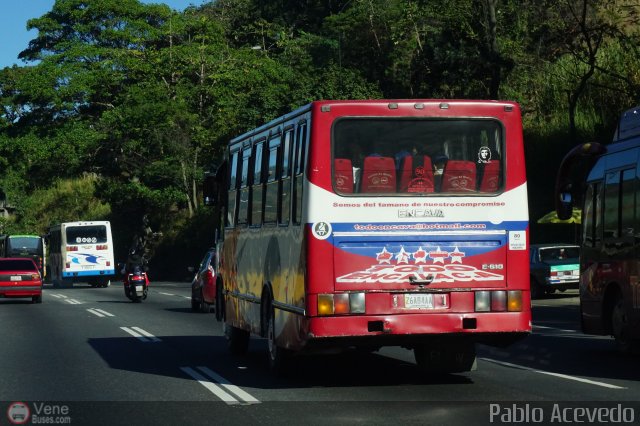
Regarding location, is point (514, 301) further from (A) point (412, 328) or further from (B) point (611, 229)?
(B) point (611, 229)

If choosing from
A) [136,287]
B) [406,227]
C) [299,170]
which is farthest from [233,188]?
[136,287]

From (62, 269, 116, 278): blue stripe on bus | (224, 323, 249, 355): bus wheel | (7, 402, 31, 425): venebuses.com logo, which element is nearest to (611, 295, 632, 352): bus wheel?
(224, 323, 249, 355): bus wheel

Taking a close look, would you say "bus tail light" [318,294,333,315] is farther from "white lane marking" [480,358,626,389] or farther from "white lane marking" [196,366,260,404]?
"white lane marking" [480,358,626,389]

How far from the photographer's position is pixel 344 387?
13211 millimetres

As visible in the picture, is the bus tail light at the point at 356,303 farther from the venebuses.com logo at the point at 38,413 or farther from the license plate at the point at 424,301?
the venebuses.com logo at the point at 38,413

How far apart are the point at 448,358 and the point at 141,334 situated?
9.03 metres

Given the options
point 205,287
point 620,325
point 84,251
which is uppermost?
point 84,251

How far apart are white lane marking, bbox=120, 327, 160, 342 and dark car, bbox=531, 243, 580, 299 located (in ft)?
52.1

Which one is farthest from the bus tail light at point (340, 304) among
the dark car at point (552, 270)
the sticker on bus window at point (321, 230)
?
the dark car at point (552, 270)

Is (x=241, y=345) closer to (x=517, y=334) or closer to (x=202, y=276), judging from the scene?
(x=517, y=334)

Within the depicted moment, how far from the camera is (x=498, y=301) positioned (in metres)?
13.0

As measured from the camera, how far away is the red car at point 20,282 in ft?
128

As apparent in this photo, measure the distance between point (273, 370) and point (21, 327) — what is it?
12.0m

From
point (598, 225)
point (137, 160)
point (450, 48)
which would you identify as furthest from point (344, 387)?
point (137, 160)
